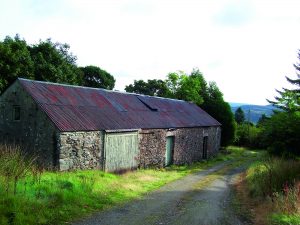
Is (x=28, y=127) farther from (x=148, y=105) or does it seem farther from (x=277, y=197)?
(x=277, y=197)

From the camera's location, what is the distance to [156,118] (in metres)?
23.7

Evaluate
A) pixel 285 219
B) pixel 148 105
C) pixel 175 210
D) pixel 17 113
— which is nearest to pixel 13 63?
pixel 148 105

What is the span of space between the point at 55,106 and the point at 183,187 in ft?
22.7

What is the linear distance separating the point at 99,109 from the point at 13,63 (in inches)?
464

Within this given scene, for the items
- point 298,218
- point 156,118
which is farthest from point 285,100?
point 298,218

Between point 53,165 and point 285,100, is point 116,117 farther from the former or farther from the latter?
point 285,100

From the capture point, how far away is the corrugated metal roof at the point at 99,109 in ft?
54.3

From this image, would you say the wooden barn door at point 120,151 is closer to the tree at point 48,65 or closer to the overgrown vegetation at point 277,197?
the overgrown vegetation at point 277,197

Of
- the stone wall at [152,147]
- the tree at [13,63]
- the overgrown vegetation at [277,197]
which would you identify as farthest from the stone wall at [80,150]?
the tree at [13,63]

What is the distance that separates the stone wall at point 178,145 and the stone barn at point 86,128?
Answer: 0.19ft

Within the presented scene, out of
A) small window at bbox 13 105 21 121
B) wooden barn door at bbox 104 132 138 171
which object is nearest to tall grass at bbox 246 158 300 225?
wooden barn door at bbox 104 132 138 171

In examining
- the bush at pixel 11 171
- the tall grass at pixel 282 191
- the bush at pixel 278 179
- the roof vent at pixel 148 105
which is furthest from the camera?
the roof vent at pixel 148 105

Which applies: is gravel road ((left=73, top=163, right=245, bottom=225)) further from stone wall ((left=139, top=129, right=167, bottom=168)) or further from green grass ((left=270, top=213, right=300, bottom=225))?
stone wall ((left=139, top=129, right=167, bottom=168))

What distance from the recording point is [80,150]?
16.0 m
